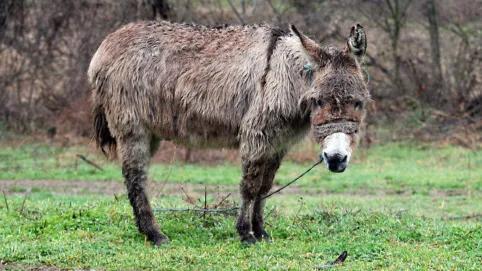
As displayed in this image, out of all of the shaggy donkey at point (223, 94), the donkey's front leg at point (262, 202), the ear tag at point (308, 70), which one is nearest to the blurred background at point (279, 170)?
the donkey's front leg at point (262, 202)

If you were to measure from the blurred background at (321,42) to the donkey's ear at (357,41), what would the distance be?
12.5 m

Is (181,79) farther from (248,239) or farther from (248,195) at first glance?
(248,239)

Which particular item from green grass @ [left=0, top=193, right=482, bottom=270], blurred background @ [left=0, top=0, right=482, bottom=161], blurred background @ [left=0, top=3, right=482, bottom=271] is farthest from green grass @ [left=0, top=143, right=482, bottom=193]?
green grass @ [left=0, top=193, right=482, bottom=270]

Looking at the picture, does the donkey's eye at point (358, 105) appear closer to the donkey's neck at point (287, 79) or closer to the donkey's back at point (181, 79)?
the donkey's neck at point (287, 79)

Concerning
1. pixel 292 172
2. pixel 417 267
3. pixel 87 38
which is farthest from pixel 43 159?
pixel 417 267

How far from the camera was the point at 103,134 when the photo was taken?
8375 mm

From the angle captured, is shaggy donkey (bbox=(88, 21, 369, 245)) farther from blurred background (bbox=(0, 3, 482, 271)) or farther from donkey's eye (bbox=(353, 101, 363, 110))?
blurred background (bbox=(0, 3, 482, 271))

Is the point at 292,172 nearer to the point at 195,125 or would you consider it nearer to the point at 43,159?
the point at 43,159

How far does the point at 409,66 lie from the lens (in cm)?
2238

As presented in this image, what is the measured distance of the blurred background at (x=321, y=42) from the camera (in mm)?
20031

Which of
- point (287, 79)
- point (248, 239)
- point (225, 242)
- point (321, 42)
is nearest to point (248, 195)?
point (248, 239)

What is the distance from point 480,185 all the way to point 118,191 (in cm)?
647

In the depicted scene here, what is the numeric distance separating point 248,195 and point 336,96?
134cm

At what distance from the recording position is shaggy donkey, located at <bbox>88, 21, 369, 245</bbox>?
7016 mm
